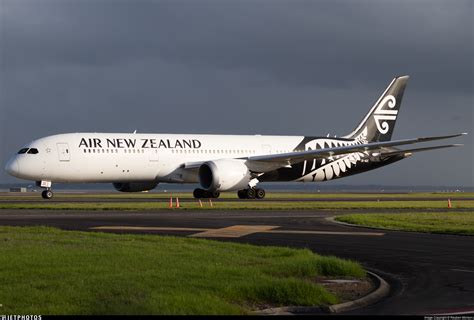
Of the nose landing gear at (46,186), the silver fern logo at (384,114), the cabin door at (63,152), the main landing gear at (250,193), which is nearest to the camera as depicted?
the cabin door at (63,152)

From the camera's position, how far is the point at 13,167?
44844 mm

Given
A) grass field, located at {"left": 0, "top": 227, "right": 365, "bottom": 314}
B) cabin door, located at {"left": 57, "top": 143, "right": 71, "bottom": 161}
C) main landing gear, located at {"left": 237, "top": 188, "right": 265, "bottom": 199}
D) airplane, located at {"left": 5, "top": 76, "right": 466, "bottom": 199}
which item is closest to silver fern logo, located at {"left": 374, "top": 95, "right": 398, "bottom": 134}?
airplane, located at {"left": 5, "top": 76, "right": 466, "bottom": 199}

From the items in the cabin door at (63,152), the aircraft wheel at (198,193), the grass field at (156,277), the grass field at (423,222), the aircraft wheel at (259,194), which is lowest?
the grass field at (156,277)

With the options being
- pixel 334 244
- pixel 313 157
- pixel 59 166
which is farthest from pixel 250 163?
pixel 334 244

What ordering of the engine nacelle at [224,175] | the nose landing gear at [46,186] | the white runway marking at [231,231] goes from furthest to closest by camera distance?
1. the nose landing gear at [46,186]
2. the engine nacelle at [224,175]
3. the white runway marking at [231,231]

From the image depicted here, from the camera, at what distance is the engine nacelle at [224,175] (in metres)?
45.3

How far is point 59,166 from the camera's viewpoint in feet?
147

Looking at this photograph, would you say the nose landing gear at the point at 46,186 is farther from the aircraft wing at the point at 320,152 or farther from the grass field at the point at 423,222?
the grass field at the point at 423,222

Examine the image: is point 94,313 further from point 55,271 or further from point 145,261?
point 145,261

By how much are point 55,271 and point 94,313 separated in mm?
3366

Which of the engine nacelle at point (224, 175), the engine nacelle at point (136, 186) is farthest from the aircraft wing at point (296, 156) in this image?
the engine nacelle at point (136, 186)

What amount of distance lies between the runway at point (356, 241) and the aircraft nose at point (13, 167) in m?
12.5

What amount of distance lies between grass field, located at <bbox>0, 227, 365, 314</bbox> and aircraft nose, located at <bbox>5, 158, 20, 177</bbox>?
89.5 ft

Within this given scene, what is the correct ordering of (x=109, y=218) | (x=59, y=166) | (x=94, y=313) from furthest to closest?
1. (x=59, y=166)
2. (x=109, y=218)
3. (x=94, y=313)
